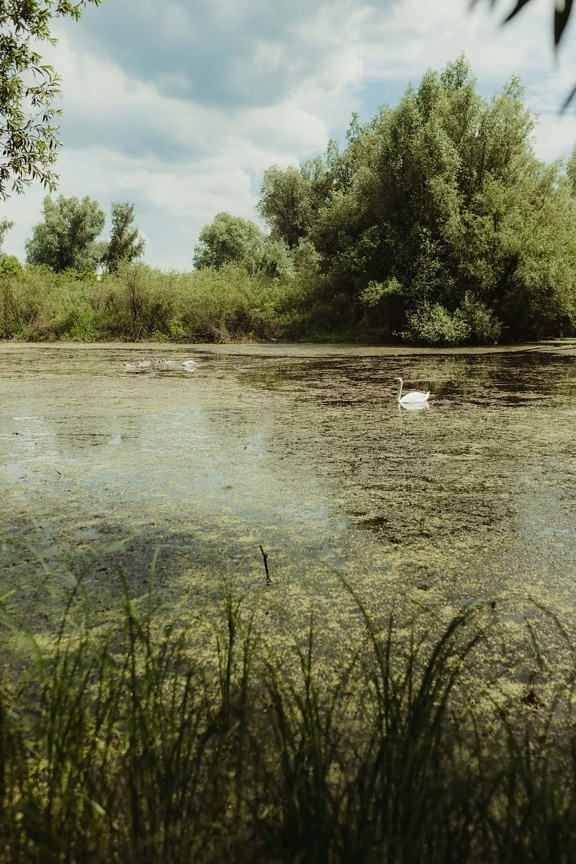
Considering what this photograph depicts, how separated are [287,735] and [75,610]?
78 cm

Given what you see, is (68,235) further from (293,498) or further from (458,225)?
(293,498)

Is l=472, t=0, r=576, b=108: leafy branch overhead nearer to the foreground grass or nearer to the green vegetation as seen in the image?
the foreground grass

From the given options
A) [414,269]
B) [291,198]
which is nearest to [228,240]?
[291,198]

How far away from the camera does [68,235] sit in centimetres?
2509

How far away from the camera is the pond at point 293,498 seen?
1569 millimetres

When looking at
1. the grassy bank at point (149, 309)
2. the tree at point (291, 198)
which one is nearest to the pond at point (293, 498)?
the grassy bank at point (149, 309)

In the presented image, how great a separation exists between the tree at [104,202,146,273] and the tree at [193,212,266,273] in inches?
110

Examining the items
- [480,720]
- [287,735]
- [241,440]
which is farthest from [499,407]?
[287,735]

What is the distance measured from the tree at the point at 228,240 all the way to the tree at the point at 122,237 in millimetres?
2794

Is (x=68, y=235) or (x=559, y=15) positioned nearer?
(x=559, y=15)

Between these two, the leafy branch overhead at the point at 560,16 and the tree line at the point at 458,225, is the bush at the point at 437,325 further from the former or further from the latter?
the leafy branch overhead at the point at 560,16

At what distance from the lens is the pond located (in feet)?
5.15

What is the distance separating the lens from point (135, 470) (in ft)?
8.68

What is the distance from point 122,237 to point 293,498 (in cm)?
2606
